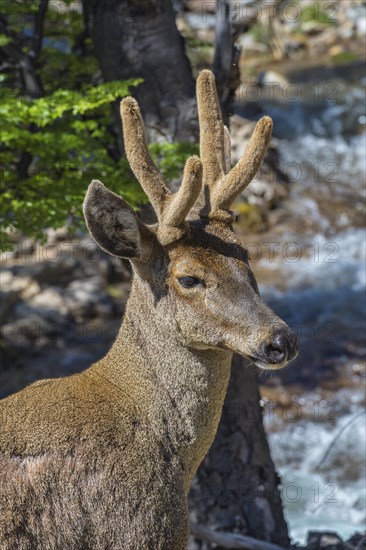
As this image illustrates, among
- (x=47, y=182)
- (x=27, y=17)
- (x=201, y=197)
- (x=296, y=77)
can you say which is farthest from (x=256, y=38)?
(x=201, y=197)

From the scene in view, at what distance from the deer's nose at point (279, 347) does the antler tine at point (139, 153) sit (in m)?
0.81

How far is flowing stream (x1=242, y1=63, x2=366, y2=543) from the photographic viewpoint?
9.46 metres

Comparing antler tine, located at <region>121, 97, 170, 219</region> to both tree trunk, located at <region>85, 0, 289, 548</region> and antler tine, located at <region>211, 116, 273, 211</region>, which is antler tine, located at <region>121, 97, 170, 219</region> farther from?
tree trunk, located at <region>85, 0, 289, 548</region>

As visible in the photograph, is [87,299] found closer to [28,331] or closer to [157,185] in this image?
[28,331]

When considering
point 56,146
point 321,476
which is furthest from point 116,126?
point 321,476

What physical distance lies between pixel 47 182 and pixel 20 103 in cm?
54

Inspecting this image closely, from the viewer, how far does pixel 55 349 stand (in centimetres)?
1208

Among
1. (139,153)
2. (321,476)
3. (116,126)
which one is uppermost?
(116,126)

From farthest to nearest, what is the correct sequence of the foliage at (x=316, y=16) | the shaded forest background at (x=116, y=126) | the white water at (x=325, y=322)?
the foliage at (x=316, y=16)
the white water at (x=325, y=322)
the shaded forest background at (x=116, y=126)

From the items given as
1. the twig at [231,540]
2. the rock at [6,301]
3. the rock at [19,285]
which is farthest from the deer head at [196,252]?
the rock at [19,285]

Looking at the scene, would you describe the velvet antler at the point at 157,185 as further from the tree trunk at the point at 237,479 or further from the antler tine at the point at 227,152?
the tree trunk at the point at 237,479

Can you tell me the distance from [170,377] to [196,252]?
591 millimetres

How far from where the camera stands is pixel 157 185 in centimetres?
449

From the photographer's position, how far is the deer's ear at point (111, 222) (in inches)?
159
